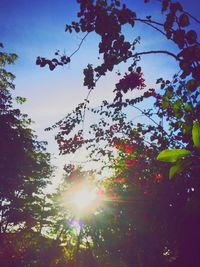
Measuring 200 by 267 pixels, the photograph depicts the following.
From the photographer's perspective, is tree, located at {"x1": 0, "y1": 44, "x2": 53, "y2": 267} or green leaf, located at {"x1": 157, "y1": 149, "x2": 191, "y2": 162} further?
tree, located at {"x1": 0, "y1": 44, "x2": 53, "y2": 267}

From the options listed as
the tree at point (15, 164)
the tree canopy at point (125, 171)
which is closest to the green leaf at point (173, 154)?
the tree canopy at point (125, 171)

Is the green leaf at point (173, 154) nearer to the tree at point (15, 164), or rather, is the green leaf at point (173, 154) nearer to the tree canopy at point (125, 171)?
the tree canopy at point (125, 171)

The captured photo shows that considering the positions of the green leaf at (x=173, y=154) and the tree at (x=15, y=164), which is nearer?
the green leaf at (x=173, y=154)

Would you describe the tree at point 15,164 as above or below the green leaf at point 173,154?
above

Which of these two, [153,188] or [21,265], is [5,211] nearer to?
[21,265]

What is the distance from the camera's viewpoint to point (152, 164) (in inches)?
420

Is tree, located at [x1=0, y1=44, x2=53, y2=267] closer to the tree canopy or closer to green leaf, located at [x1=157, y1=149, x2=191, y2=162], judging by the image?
the tree canopy

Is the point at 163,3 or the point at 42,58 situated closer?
the point at 163,3

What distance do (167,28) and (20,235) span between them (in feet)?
71.3

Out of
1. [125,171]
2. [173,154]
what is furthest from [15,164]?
[173,154]

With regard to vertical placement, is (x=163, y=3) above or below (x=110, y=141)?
below

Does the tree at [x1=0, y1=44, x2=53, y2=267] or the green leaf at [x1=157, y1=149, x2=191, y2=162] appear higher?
the tree at [x1=0, y1=44, x2=53, y2=267]

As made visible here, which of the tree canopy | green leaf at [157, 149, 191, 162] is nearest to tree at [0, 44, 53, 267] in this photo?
the tree canopy

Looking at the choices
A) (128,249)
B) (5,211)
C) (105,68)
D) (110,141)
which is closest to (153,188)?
(110,141)
